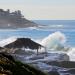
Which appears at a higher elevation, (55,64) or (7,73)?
(7,73)

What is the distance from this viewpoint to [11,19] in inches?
5472

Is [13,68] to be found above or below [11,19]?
above

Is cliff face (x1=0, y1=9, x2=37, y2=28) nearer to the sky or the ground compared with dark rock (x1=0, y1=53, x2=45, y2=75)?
nearer to the ground

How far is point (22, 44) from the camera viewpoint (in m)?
24.5

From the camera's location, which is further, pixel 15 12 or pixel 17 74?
pixel 15 12

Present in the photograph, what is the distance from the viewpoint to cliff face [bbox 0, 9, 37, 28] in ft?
445

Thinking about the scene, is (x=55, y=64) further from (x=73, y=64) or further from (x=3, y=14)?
(x=3, y=14)

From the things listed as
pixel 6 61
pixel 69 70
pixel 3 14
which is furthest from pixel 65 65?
pixel 3 14

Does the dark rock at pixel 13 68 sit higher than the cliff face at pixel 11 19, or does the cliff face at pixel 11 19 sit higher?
the dark rock at pixel 13 68

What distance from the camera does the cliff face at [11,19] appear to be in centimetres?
13575

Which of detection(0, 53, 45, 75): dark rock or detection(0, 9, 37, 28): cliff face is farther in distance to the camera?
detection(0, 9, 37, 28): cliff face

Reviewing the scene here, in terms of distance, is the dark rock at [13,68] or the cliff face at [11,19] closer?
the dark rock at [13,68]

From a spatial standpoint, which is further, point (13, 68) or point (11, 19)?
point (11, 19)

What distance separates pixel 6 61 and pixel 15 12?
13462 cm
